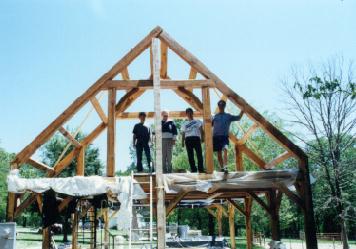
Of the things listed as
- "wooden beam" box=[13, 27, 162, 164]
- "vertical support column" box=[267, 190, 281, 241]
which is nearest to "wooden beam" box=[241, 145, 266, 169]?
"vertical support column" box=[267, 190, 281, 241]

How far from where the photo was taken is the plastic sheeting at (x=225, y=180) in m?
8.70

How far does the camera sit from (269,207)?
1117cm

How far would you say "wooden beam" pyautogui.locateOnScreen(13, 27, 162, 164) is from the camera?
9039mm

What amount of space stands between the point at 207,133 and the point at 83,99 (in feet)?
10.7

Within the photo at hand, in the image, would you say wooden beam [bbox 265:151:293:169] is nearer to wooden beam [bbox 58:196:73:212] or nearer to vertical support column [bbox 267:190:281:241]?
vertical support column [bbox 267:190:281:241]

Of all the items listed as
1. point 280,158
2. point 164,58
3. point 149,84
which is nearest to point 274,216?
point 280,158

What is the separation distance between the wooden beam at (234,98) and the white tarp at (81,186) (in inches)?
128

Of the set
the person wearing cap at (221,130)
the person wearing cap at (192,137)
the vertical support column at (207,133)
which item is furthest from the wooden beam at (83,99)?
the person wearing cap at (221,130)

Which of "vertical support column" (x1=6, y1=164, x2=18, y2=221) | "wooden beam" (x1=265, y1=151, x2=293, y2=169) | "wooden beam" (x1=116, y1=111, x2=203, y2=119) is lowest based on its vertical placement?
"vertical support column" (x1=6, y1=164, x2=18, y2=221)

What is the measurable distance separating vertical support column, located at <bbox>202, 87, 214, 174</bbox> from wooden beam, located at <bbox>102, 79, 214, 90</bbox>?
18 centimetres

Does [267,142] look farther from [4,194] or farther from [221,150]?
[4,194]

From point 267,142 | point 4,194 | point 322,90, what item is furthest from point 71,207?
point 4,194

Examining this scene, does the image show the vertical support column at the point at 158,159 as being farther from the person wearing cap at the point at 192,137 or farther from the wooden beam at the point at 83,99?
the person wearing cap at the point at 192,137

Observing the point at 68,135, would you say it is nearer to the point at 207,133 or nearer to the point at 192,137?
the point at 192,137
